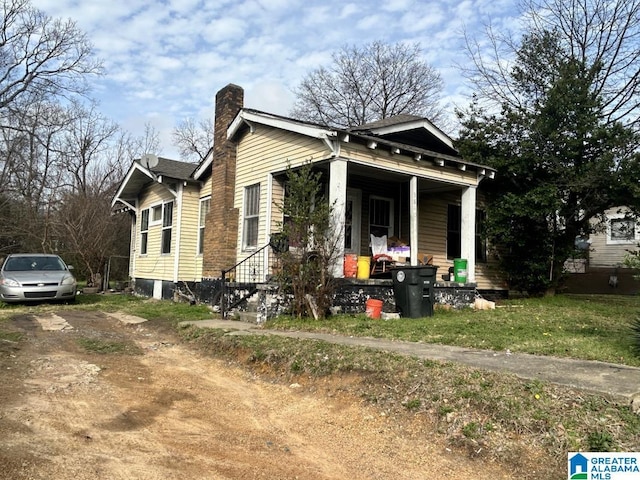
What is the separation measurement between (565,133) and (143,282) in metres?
15.2

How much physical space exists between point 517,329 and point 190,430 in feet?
20.6

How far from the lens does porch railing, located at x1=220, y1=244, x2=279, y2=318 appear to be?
11.5m

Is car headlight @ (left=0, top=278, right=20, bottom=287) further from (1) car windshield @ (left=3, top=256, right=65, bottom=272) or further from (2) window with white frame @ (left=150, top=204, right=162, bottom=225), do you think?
(2) window with white frame @ (left=150, top=204, right=162, bottom=225)

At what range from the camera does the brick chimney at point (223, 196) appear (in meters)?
13.4

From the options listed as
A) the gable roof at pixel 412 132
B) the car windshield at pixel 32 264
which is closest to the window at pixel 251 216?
the gable roof at pixel 412 132

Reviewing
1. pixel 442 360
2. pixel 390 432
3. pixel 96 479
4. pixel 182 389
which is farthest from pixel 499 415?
pixel 182 389

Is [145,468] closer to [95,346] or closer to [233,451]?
[233,451]

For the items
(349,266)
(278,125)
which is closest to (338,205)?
(349,266)

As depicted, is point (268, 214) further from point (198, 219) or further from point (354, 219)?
point (198, 219)

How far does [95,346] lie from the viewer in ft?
27.3

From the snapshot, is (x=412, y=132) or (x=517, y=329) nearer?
(x=517, y=329)

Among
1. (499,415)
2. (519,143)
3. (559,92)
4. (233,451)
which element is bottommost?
(233,451)

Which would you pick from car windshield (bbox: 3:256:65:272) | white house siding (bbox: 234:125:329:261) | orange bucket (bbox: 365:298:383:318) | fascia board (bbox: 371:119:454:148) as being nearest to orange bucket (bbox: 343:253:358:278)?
orange bucket (bbox: 365:298:383:318)

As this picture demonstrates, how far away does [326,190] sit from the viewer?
1267cm
